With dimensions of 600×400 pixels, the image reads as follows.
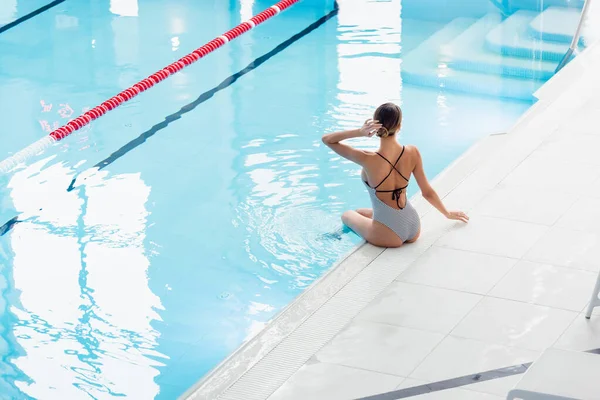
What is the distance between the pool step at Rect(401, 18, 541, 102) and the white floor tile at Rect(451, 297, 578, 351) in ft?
11.3

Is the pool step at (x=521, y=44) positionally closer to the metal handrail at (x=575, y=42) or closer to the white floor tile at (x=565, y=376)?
the metal handrail at (x=575, y=42)

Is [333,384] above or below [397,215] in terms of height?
below

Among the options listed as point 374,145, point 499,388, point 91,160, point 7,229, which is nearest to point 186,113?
point 91,160

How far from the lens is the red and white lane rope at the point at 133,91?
634cm

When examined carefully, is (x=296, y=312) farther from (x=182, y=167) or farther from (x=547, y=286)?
(x=182, y=167)

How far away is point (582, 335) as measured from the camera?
4.34 metres

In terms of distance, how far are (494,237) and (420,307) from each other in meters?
0.86

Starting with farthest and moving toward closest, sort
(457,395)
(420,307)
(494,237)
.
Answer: (494,237) < (420,307) < (457,395)

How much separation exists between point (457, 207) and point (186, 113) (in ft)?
8.46

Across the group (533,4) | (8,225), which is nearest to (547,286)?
(8,225)

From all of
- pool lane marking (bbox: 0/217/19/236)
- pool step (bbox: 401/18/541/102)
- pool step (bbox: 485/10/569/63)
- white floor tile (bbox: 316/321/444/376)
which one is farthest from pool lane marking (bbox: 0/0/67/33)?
white floor tile (bbox: 316/321/444/376)

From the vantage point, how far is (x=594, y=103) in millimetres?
7211

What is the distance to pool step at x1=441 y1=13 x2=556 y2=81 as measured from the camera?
838 centimetres

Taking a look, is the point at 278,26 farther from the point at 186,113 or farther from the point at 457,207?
the point at 457,207
